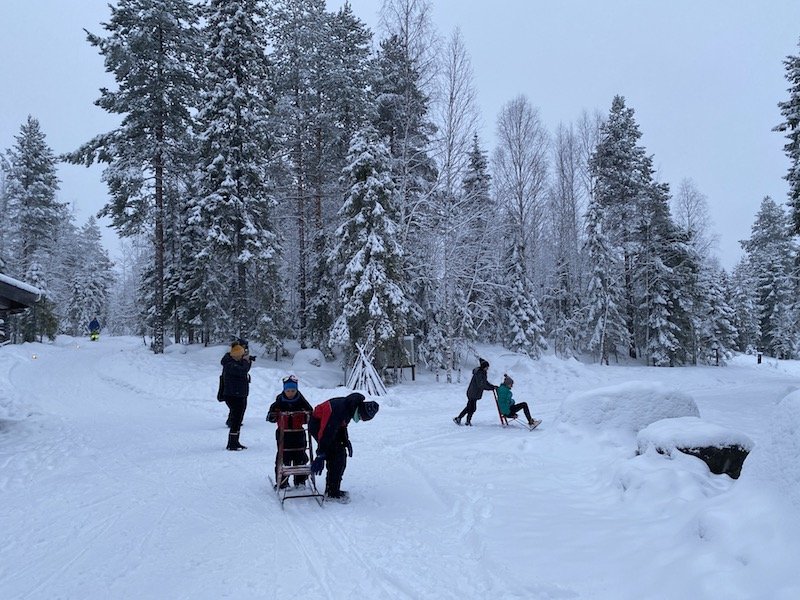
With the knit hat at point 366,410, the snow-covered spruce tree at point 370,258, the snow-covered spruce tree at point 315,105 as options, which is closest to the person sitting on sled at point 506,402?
the knit hat at point 366,410

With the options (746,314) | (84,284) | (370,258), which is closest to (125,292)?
(84,284)

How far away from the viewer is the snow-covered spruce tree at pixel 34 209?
39094 mm

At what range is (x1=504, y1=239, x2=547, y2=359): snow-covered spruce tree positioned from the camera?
3011 cm

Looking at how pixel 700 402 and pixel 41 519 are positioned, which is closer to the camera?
pixel 41 519

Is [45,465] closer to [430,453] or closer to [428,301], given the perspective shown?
[430,453]

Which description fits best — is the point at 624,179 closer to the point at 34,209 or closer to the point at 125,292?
the point at 34,209

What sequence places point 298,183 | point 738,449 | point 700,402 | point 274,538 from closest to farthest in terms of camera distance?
point 274,538 < point 738,449 < point 700,402 < point 298,183

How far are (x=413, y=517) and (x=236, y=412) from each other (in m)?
5.06

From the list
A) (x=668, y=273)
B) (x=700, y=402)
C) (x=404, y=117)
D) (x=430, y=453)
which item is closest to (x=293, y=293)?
(x=404, y=117)

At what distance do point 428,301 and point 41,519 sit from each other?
19907 millimetres

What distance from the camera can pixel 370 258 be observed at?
789 inches

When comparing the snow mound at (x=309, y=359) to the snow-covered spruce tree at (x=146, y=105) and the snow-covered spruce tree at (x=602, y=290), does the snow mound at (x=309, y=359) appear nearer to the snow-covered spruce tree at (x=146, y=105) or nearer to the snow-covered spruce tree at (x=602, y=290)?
the snow-covered spruce tree at (x=146, y=105)

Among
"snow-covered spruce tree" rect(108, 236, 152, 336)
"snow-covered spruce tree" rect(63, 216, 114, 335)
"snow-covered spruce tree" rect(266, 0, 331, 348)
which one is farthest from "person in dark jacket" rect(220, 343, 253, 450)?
A: "snow-covered spruce tree" rect(108, 236, 152, 336)

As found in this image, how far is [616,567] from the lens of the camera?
443cm
